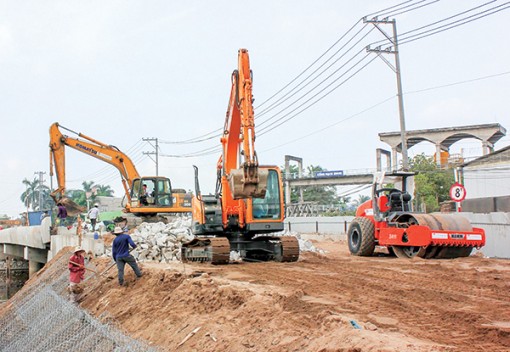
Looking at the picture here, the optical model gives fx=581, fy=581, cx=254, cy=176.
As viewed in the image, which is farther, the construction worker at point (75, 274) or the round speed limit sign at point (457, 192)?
the round speed limit sign at point (457, 192)

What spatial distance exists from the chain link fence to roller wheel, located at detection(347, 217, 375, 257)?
28.6 feet

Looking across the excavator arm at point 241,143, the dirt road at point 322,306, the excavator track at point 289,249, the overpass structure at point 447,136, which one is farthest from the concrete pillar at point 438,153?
the excavator arm at point 241,143

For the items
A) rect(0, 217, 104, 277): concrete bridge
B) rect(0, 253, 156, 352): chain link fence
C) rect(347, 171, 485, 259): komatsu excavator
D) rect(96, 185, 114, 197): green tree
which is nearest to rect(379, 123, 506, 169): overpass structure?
rect(0, 217, 104, 277): concrete bridge

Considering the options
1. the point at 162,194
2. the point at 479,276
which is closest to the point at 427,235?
the point at 479,276

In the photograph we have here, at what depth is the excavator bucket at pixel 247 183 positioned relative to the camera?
492 inches

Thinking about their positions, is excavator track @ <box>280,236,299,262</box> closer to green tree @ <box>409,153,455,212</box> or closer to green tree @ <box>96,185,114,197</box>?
green tree @ <box>409,153,455,212</box>

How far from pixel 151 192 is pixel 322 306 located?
64.6 feet

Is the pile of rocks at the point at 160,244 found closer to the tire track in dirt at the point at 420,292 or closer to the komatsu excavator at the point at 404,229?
the tire track in dirt at the point at 420,292

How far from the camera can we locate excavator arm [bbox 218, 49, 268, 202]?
1257 centimetres

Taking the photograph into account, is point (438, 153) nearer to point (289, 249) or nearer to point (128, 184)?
point (128, 184)

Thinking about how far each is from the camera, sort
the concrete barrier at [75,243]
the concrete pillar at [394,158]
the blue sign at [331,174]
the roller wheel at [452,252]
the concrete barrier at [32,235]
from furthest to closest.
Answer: the blue sign at [331,174] → the concrete pillar at [394,158] → the concrete barrier at [32,235] → the concrete barrier at [75,243] → the roller wheel at [452,252]

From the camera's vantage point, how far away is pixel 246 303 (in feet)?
29.9

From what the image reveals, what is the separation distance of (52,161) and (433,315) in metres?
24.1

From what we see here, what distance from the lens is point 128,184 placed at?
29.4 meters
